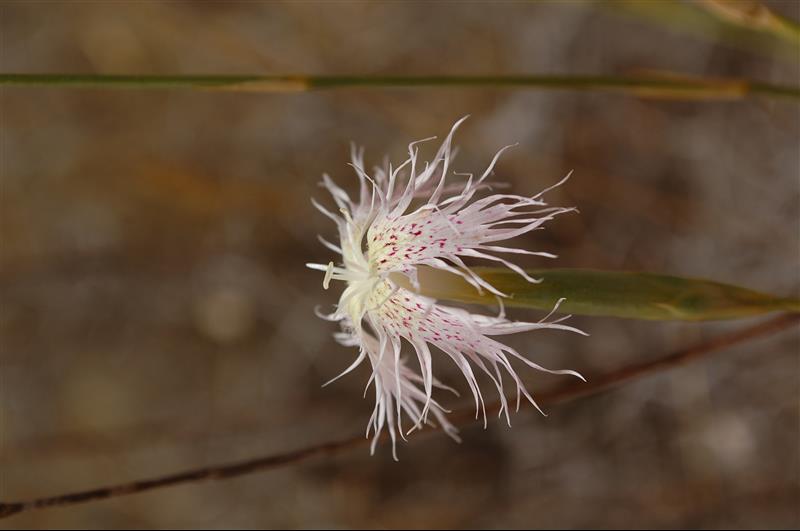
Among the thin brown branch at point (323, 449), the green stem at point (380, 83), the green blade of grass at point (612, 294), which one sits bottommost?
the thin brown branch at point (323, 449)

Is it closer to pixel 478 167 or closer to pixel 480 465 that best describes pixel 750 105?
pixel 478 167

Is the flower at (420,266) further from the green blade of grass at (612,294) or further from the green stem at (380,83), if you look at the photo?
the green stem at (380,83)

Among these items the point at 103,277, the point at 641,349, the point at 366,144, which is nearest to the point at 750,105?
the point at 641,349

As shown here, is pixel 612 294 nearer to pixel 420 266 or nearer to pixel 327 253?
pixel 420 266

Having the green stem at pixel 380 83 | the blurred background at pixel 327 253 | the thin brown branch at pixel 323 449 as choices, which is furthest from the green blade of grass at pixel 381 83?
the blurred background at pixel 327 253

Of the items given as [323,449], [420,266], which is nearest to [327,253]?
[323,449]
